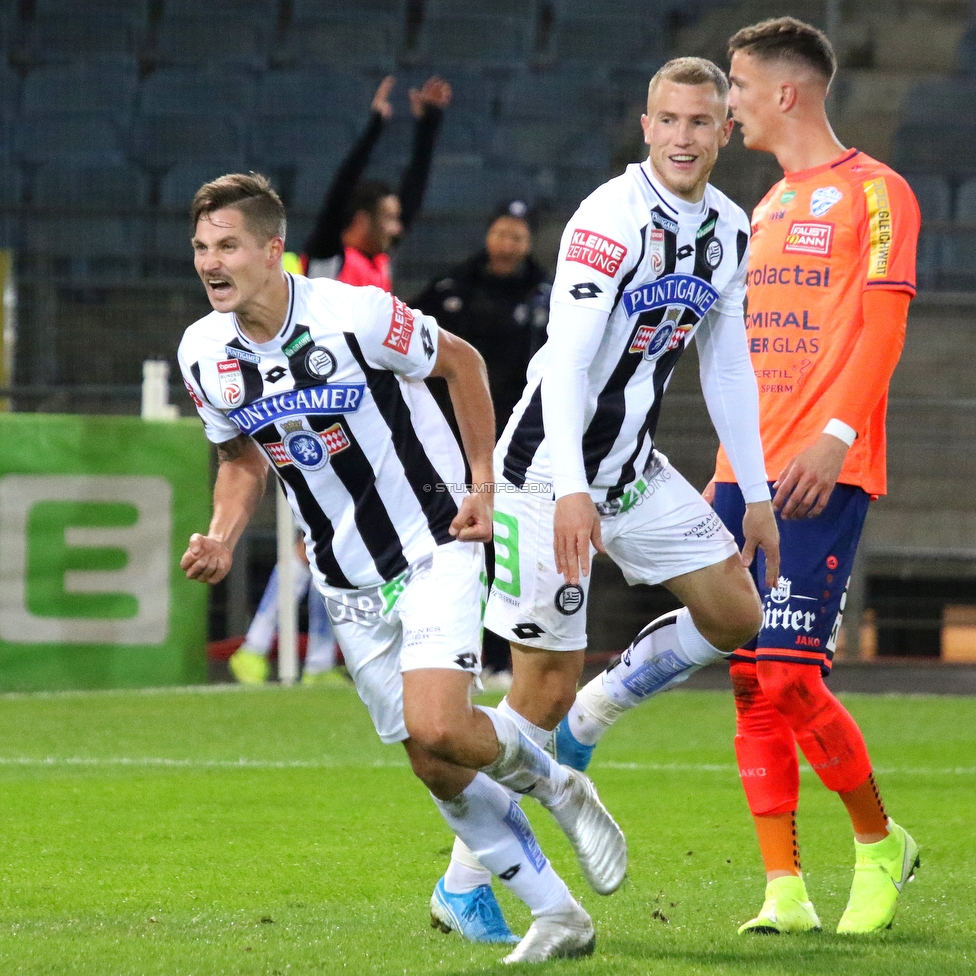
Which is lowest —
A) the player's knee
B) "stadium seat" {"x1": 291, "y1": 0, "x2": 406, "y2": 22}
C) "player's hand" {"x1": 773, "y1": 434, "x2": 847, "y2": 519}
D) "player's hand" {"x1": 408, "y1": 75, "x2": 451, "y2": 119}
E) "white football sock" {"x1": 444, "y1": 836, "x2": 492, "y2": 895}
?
"white football sock" {"x1": 444, "y1": 836, "x2": 492, "y2": 895}

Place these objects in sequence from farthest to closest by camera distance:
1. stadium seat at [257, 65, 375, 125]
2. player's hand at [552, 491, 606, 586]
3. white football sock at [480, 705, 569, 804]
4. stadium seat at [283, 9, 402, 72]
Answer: stadium seat at [283, 9, 402, 72], stadium seat at [257, 65, 375, 125], white football sock at [480, 705, 569, 804], player's hand at [552, 491, 606, 586]

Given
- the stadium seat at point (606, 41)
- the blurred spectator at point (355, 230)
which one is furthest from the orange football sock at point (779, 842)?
the stadium seat at point (606, 41)

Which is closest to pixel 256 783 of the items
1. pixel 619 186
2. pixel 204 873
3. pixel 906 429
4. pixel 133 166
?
pixel 204 873

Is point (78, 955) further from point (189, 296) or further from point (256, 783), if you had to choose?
point (189, 296)

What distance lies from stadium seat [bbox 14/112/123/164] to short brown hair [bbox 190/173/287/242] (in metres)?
10.9

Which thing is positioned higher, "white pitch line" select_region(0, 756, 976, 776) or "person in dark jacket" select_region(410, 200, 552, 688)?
"person in dark jacket" select_region(410, 200, 552, 688)

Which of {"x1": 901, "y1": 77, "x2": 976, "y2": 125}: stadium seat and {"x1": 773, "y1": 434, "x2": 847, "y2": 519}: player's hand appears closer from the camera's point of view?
{"x1": 773, "y1": 434, "x2": 847, "y2": 519}: player's hand

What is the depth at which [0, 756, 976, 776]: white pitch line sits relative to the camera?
641 cm

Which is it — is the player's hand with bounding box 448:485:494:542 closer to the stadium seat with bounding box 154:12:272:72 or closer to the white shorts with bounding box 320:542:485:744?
the white shorts with bounding box 320:542:485:744

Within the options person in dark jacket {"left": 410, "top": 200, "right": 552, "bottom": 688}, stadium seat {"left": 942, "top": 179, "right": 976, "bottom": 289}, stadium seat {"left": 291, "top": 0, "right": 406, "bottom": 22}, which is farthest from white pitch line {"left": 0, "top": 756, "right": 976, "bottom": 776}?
stadium seat {"left": 291, "top": 0, "right": 406, "bottom": 22}

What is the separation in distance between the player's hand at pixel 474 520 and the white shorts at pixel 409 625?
2.9 inches

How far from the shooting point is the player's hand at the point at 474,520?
3621 millimetres

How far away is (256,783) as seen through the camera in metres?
6.04

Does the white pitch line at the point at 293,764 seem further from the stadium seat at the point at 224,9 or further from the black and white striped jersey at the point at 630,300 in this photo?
the stadium seat at the point at 224,9
